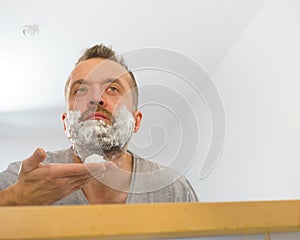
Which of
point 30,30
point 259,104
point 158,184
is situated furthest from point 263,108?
point 30,30

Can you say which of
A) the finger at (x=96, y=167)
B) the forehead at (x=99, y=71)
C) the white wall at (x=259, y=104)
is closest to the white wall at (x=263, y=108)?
the white wall at (x=259, y=104)

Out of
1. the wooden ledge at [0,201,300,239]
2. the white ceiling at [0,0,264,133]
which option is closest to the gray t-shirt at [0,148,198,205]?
Answer: the wooden ledge at [0,201,300,239]

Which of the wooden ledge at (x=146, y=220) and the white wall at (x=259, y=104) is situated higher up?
the white wall at (x=259, y=104)

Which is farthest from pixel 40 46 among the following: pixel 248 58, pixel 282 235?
pixel 282 235

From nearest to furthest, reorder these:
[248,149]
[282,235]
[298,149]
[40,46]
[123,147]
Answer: [282,235], [123,147], [298,149], [248,149], [40,46]

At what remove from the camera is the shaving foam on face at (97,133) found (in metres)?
0.55

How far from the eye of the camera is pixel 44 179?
0.36 meters

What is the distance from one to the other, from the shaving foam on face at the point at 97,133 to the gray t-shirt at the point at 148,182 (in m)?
0.06

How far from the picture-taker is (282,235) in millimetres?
355

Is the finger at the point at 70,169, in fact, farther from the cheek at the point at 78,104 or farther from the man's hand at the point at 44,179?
the cheek at the point at 78,104

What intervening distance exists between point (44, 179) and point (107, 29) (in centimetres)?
120

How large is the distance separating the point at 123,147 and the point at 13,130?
206 cm

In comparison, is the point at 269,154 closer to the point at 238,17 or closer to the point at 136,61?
the point at 238,17

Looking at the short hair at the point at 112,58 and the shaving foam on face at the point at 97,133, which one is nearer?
the shaving foam on face at the point at 97,133
